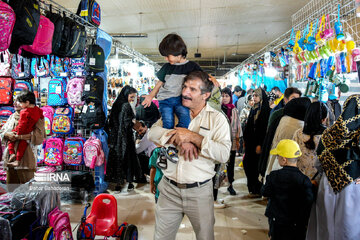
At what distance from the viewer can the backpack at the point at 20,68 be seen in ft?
14.2

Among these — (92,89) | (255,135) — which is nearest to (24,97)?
(92,89)

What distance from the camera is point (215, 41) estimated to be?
11.2m

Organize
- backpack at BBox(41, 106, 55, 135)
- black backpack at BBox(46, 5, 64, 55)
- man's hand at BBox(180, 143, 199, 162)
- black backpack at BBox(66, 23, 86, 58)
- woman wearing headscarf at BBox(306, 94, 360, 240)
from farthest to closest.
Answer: backpack at BBox(41, 106, 55, 135) → black backpack at BBox(66, 23, 86, 58) → black backpack at BBox(46, 5, 64, 55) → woman wearing headscarf at BBox(306, 94, 360, 240) → man's hand at BBox(180, 143, 199, 162)

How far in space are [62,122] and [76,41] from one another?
4.74 ft

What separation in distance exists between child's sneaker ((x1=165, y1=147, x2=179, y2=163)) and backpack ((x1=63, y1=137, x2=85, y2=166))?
287 cm

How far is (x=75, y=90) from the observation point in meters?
4.21

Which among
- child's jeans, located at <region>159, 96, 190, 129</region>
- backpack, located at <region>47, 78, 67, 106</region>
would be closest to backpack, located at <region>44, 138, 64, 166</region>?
backpack, located at <region>47, 78, 67, 106</region>

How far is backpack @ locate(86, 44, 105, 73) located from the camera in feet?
13.2

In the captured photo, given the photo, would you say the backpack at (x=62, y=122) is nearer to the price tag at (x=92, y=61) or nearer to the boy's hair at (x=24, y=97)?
the boy's hair at (x=24, y=97)

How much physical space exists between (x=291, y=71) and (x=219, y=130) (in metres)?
3.26

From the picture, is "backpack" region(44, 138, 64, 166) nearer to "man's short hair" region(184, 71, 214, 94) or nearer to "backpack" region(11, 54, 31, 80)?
"backpack" region(11, 54, 31, 80)

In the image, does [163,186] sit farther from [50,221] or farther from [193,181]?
[50,221]

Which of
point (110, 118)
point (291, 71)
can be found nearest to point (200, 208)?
point (110, 118)

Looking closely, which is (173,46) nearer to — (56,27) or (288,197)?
(288,197)
